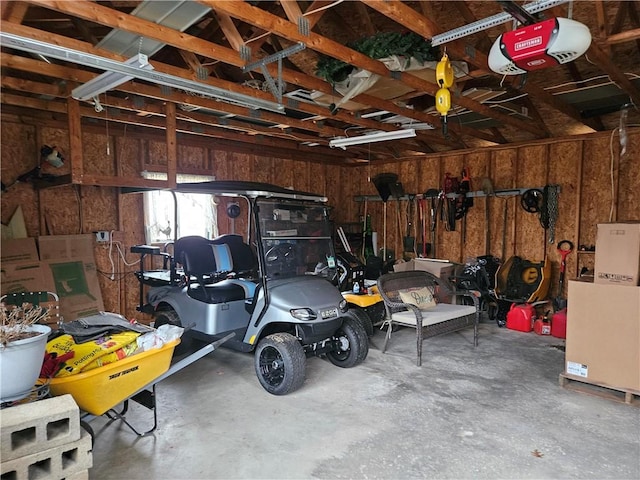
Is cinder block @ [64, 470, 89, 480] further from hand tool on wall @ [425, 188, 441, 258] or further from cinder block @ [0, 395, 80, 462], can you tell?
hand tool on wall @ [425, 188, 441, 258]

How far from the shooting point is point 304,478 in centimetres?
234

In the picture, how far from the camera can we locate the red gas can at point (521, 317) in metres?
5.48

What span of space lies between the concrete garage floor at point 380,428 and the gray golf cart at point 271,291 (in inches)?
12.3

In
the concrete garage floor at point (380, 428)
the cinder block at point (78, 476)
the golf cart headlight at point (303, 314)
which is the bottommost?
the concrete garage floor at point (380, 428)

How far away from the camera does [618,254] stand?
3.36 m

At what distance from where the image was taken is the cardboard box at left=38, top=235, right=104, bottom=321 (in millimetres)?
4734

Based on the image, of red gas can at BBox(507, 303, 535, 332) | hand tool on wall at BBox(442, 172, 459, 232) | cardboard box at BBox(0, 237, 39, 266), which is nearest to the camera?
cardboard box at BBox(0, 237, 39, 266)

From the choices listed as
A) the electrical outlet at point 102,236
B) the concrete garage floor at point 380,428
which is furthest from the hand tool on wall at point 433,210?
the electrical outlet at point 102,236

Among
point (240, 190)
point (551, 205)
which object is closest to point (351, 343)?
point (240, 190)

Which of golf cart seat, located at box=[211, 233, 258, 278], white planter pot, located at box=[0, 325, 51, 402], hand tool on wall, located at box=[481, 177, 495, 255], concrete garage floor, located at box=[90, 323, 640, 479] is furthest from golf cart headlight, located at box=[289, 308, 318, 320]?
hand tool on wall, located at box=[481, 177, 495, 255]

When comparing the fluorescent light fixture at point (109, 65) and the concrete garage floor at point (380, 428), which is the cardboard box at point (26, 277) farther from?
the fluorescent light fixture at point (109, 65)

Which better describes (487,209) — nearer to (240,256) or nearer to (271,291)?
(240,256)

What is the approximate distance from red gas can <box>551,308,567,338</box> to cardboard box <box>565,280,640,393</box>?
1756 millimetres

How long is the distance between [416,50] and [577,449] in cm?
307
